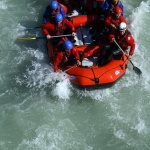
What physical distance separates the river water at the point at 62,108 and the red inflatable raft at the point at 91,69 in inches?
15.5

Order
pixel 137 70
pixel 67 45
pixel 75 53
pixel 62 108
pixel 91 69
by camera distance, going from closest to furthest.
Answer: pixel 67 45, pixel 75 53, pixel 91 69, pixel 62 108, pixel 137 70

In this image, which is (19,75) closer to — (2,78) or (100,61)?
(2,78)

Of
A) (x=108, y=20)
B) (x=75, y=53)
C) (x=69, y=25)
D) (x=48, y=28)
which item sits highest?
(x=108, y=20)

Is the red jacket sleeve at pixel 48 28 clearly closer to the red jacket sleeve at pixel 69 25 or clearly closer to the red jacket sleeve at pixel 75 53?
the red jacket sleeve at pixel 69 25

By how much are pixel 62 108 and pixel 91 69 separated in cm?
138

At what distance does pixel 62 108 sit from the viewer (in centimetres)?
891

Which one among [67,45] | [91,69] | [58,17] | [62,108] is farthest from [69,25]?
[62,108]

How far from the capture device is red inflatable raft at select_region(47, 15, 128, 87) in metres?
8.44

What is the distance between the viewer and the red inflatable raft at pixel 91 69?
8438 mm

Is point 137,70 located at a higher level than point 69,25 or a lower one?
lower

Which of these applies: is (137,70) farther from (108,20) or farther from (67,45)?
(67,45)

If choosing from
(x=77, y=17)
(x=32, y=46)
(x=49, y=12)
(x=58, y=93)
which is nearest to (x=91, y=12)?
(x=77, y=17)

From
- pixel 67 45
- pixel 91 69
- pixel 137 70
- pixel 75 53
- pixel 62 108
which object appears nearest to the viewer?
pixel 67 45

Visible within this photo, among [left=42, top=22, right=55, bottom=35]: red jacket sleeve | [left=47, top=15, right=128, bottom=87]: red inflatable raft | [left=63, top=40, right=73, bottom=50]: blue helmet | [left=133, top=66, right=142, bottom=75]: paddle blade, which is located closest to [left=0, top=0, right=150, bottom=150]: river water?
[left=133, top=66, right=142, bottom=75]: paddle blade
